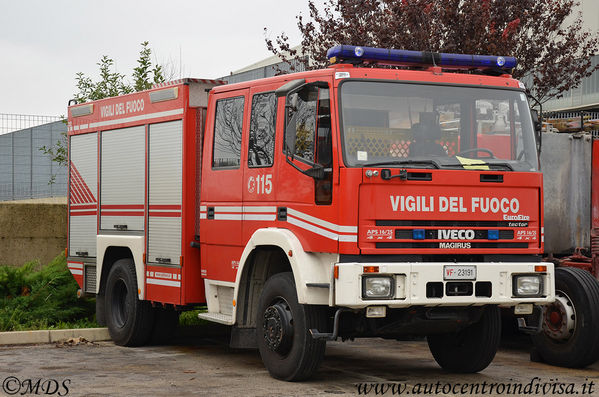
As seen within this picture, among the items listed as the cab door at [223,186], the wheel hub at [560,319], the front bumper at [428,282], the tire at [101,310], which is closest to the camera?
the front bumper at [428,282]

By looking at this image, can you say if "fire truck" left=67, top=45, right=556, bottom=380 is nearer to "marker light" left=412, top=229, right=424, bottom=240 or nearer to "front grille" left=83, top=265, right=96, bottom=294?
"marker light" left=412, top=229, right=424, bottom=240

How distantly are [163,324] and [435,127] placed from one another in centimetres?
491

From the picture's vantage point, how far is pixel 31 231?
15438mm

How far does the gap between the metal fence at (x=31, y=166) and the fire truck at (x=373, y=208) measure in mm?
9813

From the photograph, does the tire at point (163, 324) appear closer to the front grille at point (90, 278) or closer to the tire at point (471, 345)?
the front grille at point (90, 278)

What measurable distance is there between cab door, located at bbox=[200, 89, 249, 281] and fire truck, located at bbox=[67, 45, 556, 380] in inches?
0.9

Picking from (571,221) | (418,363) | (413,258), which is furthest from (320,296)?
(571,221)

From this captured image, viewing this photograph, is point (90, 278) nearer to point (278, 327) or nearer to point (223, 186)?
point (223, 186)

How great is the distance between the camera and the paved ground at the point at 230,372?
895cm

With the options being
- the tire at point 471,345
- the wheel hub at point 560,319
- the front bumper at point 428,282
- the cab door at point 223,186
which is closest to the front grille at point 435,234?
the front bumper at point 428,282

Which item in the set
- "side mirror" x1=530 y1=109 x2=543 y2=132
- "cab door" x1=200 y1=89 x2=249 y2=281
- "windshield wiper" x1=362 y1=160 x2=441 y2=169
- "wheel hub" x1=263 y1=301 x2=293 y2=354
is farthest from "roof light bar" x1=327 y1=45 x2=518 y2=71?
"wheel hub" x1=263 y1=301 x2=293 y2=354

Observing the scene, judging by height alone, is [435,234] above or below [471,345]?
above

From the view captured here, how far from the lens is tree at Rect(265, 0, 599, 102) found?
15.8m

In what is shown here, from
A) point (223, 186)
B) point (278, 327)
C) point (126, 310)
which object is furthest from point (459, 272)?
point (126, 310)
